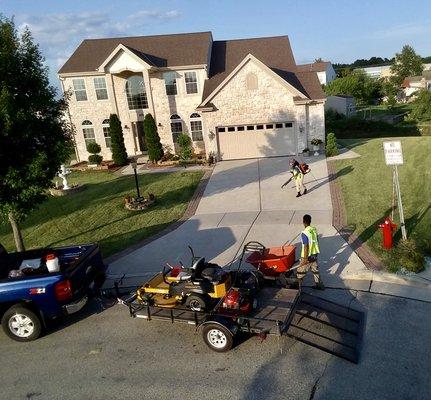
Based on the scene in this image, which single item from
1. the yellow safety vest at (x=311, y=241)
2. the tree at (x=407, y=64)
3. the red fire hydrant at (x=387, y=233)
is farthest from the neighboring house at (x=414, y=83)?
the yellow safety vest at (x=311, y=241)

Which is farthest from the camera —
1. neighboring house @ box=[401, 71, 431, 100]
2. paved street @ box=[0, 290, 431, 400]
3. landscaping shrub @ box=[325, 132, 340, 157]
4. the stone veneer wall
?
neighboring house @ box=[401, 71, 431, 100]

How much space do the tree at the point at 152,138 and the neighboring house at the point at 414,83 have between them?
66777 millimetres

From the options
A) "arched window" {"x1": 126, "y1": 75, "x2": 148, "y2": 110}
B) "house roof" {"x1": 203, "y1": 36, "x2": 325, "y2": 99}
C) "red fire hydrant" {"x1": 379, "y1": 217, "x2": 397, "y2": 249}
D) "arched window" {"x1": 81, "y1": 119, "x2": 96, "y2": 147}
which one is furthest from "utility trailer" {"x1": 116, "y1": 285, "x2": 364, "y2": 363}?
"arched window" {"x1": 81, "y1": 119, "x2": 96, "y2": 147}

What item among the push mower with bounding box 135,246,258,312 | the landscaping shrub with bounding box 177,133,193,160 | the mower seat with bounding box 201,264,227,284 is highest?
the landscaping shrub with bounding box 177,133,193,160

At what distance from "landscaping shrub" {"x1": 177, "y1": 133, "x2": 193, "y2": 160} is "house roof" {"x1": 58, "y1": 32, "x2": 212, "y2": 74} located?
16.5 ft

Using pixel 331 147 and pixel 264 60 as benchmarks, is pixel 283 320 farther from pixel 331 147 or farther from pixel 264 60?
pixel 264 60

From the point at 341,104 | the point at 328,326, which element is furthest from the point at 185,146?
the point at 341,104

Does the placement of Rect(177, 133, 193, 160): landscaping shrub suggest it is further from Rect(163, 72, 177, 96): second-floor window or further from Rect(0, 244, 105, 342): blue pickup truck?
Rect(0, 244, 105, 342): blue pickup truck

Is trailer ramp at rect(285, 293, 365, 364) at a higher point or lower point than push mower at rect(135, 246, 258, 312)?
lower

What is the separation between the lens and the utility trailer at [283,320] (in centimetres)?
704

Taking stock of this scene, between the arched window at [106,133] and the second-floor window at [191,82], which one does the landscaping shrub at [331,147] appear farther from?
the arched window at [106,133]

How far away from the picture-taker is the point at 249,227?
13555mm

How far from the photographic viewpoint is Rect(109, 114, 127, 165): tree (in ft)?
84.8

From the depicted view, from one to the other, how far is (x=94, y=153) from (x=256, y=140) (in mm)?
11086
